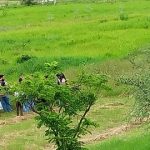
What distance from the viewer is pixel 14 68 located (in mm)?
32312

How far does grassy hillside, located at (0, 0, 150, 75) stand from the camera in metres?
33.5

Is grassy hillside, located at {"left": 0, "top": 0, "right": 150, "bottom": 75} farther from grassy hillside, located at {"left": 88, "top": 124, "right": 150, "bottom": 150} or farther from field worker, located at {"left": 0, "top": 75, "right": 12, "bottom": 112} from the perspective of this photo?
grassy hillside, located at {"left": 88, "top": 124, "right": 150, "bottom": 150}

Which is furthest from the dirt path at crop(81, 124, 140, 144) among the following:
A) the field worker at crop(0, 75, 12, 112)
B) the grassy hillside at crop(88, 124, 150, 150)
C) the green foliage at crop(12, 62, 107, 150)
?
the field worker at crop(0, 75, 12, 112)

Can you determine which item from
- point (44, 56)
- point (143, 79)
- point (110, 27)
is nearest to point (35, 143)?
point (143, 79)

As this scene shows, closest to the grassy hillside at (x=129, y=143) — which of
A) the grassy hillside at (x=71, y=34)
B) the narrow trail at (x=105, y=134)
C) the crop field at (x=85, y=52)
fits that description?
the crop field at (x=85, y=52)

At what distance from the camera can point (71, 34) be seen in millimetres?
39656

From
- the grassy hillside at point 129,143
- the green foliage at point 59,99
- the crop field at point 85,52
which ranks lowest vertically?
the crop field at point 85,52

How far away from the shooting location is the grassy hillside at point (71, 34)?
33.5 meters

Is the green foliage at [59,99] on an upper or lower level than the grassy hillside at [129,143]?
upper

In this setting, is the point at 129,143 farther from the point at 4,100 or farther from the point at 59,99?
the point at 4,100

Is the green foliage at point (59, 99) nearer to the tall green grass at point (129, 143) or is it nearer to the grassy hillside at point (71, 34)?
the tall green grass at point (129, 143)

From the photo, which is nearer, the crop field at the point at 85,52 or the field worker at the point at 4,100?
the crop field at the point at 85,52

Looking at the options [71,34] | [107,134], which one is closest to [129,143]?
[107,134]

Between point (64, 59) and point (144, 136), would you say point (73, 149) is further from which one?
point (64, 59)
